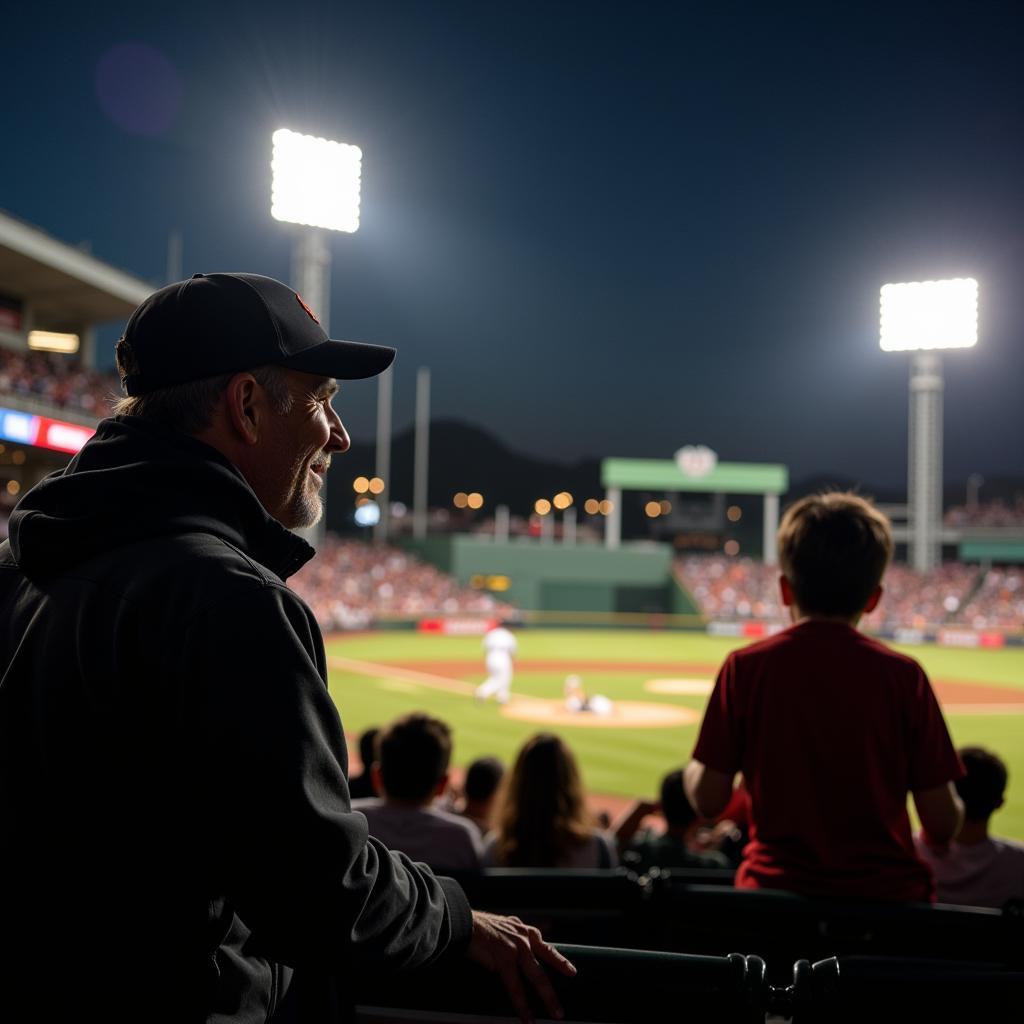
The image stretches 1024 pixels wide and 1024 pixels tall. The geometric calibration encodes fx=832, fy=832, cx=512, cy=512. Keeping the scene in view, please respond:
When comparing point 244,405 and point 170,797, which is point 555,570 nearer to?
point 244,405

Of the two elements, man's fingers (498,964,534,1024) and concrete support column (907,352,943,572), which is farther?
concrete support column (907,352,943,572)

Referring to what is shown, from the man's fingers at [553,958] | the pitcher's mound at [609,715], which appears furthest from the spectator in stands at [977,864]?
the pitcher's mound at [609,715]

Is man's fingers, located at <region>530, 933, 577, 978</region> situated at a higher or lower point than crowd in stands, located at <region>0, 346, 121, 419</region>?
lower

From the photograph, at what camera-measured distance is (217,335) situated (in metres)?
1.52

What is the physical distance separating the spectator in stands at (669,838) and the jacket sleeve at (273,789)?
2.79 m

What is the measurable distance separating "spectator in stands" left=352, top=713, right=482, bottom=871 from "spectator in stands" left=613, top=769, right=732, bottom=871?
2.58 ft

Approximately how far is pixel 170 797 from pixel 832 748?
185cm

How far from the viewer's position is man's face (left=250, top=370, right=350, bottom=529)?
1628 mm

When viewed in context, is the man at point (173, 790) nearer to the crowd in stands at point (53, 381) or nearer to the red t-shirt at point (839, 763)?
the red t-shirt at point (839, 763)

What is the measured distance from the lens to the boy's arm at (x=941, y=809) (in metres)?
2.35

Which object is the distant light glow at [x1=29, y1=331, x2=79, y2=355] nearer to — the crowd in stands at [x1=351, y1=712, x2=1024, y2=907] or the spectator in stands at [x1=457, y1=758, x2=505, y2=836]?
the spectator in stands at [x1=457, y1=758, x2=505, y2=836]

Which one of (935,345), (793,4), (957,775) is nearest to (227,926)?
(957,775)

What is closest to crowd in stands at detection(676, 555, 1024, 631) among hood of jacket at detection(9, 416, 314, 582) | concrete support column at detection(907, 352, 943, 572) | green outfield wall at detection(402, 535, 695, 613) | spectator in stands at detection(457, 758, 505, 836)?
green outfield wall at detection(402, 535, 695, 613)

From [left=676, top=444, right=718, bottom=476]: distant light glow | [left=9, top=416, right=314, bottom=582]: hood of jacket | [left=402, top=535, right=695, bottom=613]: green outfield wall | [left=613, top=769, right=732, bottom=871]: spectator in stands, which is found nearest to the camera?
[left=9, top=416, right=314, bottom=582]: hood of jacket
